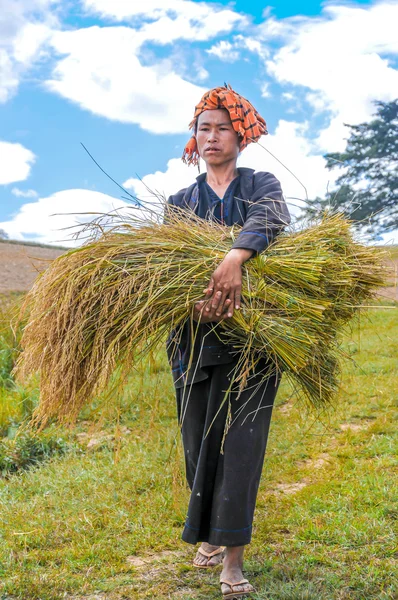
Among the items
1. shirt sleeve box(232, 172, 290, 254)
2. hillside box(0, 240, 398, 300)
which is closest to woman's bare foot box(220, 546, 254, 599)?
shirt sleeve box(232, 172, 290, 254)

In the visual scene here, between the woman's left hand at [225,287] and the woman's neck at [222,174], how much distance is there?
2.01 feet

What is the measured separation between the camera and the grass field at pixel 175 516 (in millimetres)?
2883

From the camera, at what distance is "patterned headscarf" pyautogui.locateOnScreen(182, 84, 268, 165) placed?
2.98 metres

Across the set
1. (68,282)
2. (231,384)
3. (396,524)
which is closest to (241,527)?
(231,384)

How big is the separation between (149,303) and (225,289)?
0.99ft

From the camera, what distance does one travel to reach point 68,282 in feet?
8.51

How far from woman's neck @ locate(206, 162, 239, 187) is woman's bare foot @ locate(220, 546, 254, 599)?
1.62 m

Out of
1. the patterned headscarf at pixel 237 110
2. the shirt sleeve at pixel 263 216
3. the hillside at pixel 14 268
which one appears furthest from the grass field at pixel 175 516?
the hillside at pixel 14 268

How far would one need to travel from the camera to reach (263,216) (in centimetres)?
278

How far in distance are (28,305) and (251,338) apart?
100cm

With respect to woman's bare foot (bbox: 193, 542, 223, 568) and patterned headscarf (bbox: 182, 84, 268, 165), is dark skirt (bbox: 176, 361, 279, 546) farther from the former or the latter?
patterned headscarf (bbox: 182, 84, 268, 165)

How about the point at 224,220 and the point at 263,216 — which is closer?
the point at 263,216

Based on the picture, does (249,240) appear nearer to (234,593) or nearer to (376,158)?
(234,593)

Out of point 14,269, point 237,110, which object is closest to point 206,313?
point 237,110
